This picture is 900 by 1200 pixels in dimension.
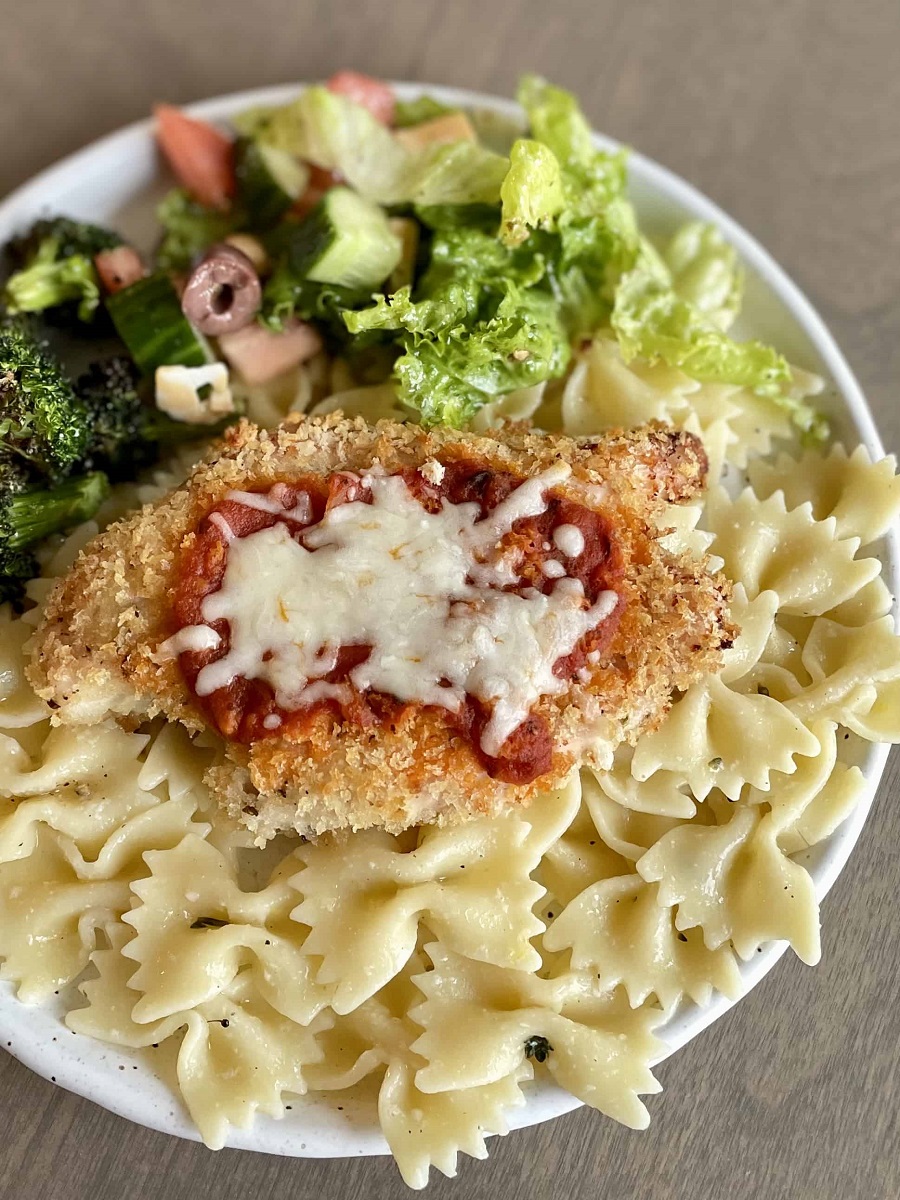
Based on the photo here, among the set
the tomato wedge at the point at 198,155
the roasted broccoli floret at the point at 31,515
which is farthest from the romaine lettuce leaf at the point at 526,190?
the roasted broccoli floret at the point at 31,515

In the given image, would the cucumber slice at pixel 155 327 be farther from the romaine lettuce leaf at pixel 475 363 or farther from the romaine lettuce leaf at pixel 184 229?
the romaine lettuce leaf at pixel 475 363

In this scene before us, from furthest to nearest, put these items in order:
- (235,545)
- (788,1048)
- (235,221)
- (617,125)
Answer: (617,125)
(235,221)
(788,1048)
(235,545)

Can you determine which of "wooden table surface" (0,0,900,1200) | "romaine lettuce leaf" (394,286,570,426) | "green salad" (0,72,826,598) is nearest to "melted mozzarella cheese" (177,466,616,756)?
"romaine lettuce leaf" (394,286,570,426)

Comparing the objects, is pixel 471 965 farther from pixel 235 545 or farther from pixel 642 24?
pixel 642 24

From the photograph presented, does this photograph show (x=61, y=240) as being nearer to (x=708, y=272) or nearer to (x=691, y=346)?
(x=691, y=346)

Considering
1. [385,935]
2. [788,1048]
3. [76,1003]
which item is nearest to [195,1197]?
[76,1003]

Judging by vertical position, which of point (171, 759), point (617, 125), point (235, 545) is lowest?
point (171, 759)
